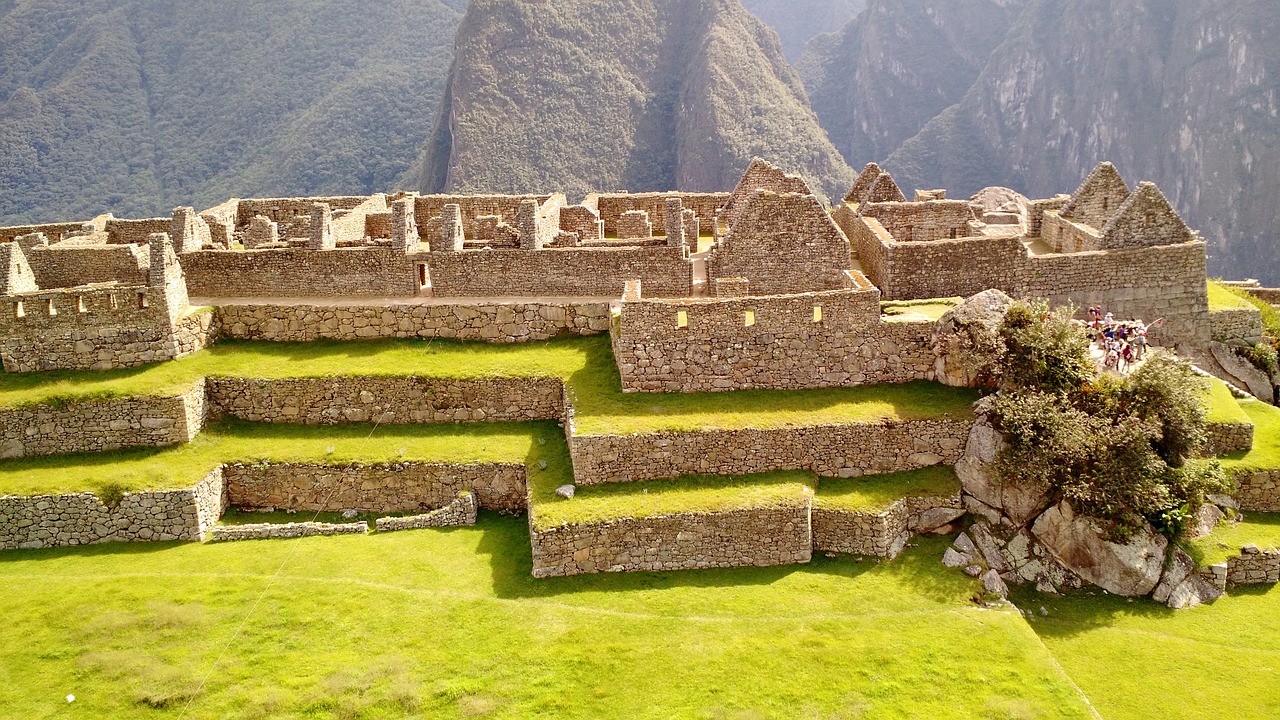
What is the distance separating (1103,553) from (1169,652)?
2.07 meters

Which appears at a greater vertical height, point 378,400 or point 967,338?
point 967,338

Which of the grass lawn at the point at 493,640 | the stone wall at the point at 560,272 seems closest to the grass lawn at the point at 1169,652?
the grass lawn at the point at 493,640

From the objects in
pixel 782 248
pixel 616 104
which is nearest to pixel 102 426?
pixel 782 248

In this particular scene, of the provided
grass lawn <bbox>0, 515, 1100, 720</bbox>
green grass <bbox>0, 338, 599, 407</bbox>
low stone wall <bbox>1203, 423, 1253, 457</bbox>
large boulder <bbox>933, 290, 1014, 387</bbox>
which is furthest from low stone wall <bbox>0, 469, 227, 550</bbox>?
low stone wall <bbox>1203, 423, 1253, 457</bbox>

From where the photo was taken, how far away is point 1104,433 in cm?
1884

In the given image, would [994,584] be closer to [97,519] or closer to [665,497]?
[665,497]

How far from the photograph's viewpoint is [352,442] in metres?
22.3

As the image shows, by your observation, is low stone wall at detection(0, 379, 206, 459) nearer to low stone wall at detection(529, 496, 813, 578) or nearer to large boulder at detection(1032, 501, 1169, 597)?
low stone wall at detection(529, 496, 813, 578)

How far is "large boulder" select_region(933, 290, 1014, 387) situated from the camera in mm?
20969

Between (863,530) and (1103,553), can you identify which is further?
(863,530)

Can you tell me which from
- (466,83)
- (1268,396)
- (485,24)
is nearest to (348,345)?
(1268,396)

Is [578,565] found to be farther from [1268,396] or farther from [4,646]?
[1268,396]

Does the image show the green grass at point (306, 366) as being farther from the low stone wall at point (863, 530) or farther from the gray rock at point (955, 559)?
the gray rock at point (955, 559)

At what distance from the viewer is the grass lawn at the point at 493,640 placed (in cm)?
1584
